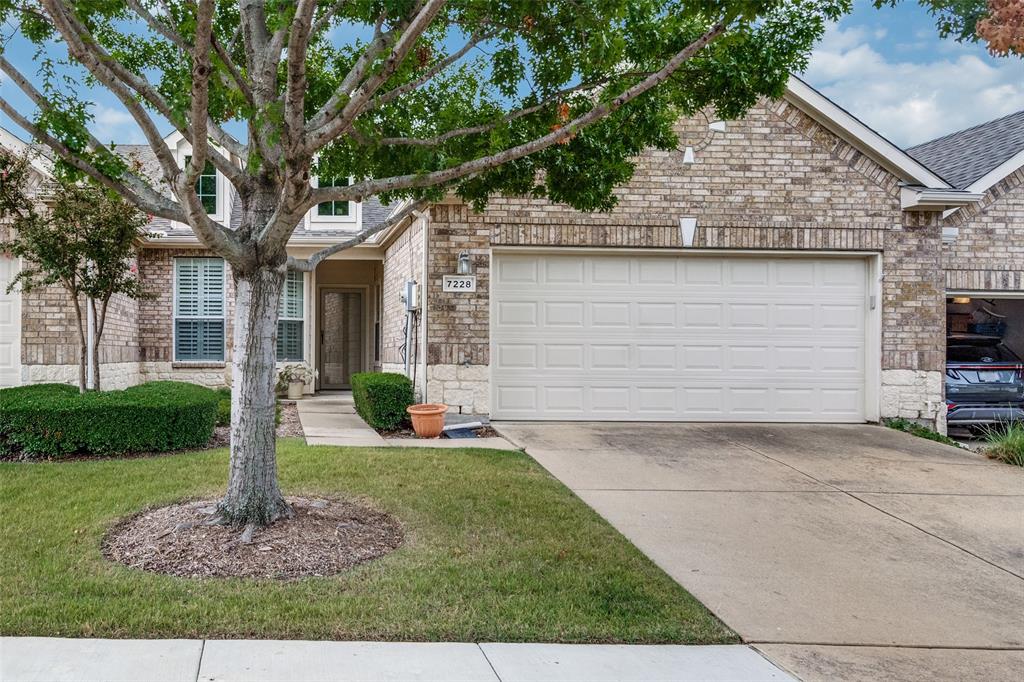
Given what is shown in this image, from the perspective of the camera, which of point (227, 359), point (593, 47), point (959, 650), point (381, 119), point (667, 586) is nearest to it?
point (959, 650)

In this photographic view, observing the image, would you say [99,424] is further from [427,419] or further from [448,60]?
[448,60]

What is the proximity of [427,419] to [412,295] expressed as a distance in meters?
2.30

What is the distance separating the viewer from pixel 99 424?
23.8 feet

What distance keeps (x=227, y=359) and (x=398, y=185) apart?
9919 mm

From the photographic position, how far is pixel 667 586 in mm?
4129

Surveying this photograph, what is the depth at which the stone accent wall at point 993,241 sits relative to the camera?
10867mm

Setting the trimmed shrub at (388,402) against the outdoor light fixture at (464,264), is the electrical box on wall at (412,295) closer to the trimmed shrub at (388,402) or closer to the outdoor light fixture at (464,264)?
the outdoor light fixture at (464,264)

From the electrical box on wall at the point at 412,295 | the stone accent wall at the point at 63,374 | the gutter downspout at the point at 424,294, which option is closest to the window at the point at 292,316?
the stone accent wall at the point at 63,374

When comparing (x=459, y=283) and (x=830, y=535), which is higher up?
(x=459, y=283)

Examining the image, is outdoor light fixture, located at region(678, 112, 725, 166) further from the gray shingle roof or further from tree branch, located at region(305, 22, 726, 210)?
tree branch, located at region(305, 22, 726, 210)

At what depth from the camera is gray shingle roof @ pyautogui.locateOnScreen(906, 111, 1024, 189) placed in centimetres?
1119

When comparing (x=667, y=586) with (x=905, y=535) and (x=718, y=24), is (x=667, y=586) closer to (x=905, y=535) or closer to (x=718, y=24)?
(x=905, y=535)

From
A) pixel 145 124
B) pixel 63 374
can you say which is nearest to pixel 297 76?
pixel 145 124

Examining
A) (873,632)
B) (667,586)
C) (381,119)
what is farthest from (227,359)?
(873,632)
